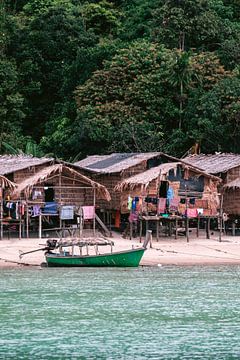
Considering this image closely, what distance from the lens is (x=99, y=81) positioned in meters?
45.9

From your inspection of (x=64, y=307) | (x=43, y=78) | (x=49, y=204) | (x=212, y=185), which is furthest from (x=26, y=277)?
(x=43, y=78)

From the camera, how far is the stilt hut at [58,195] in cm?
3547

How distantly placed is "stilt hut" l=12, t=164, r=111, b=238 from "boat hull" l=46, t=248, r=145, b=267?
534 centimetres

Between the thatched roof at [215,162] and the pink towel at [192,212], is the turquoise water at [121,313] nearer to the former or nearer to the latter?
the pink towel at [192,212]

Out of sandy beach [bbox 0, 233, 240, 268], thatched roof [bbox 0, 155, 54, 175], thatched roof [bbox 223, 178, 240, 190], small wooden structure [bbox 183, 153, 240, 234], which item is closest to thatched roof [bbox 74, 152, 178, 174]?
thatched roof [bbox 0, 155, 54, 175]

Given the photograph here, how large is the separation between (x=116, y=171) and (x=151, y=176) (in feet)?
6.03

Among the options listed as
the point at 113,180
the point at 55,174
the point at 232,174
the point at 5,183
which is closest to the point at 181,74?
the point at 232,174

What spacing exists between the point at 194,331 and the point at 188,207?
1559 centimetres

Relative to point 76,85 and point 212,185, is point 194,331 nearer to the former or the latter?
point 212,185

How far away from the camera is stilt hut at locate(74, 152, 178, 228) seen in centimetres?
3753

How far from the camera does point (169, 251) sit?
107 feet

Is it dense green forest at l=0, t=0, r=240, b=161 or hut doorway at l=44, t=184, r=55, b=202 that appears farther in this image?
dense green forest at l=0, t=0, r=240, b=161

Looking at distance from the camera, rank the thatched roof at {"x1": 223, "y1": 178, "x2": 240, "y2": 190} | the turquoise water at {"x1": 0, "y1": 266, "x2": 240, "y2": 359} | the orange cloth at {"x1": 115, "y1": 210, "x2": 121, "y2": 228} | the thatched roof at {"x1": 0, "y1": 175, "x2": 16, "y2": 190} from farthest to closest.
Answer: the orange cloth at {"x1": 115, "y1": 210, "x2": 121, "y2": 228}, the thatched roof at {"x1": 223, "y1": 178, "x2": 240, "y2": 190}, the thatched roof at {"x1": 0, "y1": 175, "x2": 16, "y2": 190}, the turquoise water at {"x1": 0, "y1": 266, "x2": 240, "y2": 359}

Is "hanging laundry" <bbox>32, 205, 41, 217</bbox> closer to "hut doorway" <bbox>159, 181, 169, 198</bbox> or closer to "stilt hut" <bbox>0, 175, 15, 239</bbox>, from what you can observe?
"stilt hut" <bbox>0, 175, 15, 239</bbox>
